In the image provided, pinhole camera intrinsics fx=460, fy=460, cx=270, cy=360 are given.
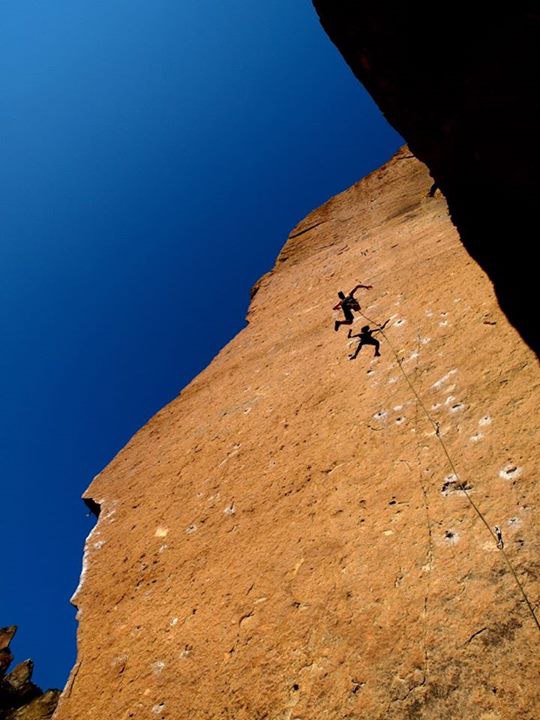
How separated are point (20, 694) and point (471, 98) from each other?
9783 millimetres

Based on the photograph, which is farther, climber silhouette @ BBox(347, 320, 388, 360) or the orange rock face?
climber silhouette @ BBox(347, 320, 388, 360)

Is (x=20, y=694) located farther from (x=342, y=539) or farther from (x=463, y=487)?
(x=463, y=487)

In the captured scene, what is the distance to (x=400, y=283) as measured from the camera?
7.27 metres

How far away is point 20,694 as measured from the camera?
7262mm

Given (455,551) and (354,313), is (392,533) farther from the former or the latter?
(354,313)

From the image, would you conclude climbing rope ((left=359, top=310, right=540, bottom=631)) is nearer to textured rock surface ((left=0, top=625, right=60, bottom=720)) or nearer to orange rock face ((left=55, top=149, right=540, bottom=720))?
orange rock face ((left=55, top=149, right=540, bottom=720))

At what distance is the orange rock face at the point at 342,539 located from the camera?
2857mm

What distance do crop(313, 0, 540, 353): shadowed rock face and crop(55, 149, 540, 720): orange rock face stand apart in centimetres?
95

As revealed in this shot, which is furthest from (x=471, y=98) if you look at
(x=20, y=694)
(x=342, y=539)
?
(x=20, y=694)

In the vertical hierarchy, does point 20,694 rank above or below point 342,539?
above

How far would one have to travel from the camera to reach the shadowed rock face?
2918 mm

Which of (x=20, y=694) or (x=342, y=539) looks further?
(x=20, y=694)

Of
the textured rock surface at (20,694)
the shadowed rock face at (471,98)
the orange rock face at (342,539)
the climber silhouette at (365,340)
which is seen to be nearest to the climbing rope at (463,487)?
the orange rock face at (342,539)

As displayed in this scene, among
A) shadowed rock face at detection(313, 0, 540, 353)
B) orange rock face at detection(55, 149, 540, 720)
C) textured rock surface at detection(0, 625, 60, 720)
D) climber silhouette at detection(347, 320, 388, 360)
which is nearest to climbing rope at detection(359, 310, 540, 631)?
orange rock face at detection(55, 149, 540, 720)
